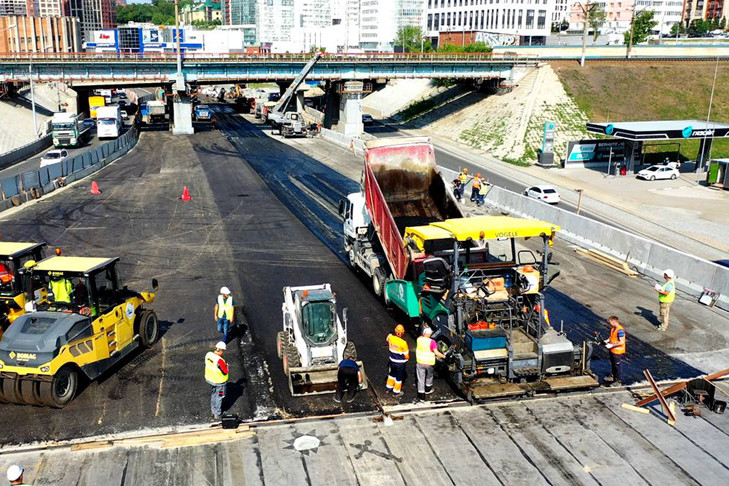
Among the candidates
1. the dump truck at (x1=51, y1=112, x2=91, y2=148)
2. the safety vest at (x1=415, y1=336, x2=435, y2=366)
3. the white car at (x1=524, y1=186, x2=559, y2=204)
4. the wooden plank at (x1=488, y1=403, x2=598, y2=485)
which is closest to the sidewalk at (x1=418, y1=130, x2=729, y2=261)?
the white car at (x1=524, y1=186, x2=559, y2=204)

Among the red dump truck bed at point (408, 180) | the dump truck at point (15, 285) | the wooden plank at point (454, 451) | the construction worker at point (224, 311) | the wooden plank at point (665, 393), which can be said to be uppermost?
the red dump truck bed at point (408, 180)

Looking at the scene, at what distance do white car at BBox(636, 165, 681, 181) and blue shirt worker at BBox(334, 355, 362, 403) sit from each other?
40.5m

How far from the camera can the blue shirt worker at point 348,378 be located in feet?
43.8

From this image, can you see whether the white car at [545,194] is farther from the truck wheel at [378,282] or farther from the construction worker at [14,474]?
the construction worker at [14,474]

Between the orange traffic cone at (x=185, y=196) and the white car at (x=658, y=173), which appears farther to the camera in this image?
the white car at (x=658, y=173)

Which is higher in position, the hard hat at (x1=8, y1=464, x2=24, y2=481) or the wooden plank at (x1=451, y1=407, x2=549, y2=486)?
the hard hat at (x1=8, y1=464, x2=24, y2=481)

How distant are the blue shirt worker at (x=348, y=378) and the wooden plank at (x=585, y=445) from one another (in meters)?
3.56

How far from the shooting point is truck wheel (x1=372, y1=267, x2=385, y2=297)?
1950 centimetres

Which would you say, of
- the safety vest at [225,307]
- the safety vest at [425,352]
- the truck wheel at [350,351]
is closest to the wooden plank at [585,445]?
the safety vest at [425,352]

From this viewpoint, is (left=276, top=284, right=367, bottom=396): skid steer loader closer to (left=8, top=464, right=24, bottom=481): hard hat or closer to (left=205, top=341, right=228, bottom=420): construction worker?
(left=205, top=341, right=228, bottom=420): construction worker

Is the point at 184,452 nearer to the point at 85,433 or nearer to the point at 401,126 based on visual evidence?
the point at 85,433

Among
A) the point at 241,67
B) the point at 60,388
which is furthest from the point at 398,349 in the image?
the point at 241,67

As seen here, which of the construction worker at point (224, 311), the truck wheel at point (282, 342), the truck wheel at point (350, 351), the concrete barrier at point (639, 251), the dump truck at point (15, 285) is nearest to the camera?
the truck wheel at point (350, 351)

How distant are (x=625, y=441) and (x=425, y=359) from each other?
399 centimetres
